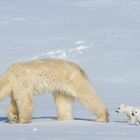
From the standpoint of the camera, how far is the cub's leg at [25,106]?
11.0 meters

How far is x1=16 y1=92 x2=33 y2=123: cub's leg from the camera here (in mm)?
11000

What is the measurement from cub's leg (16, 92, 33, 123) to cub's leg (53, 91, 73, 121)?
0.64 metres

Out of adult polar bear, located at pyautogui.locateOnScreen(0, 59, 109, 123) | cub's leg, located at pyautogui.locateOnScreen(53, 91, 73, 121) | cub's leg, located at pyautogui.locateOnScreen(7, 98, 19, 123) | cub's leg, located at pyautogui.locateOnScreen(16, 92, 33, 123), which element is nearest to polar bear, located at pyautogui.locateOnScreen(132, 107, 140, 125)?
adult polar bear, located at pyautogui.locateOnScreen(0, 59, 109, 123)

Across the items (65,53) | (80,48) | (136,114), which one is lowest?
(136,114)

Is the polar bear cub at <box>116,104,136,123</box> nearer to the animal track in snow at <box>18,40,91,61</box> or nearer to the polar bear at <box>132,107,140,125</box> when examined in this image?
the polar bear at <box>132,107,140,125</box>

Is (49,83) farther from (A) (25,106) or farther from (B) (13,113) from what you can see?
(B) (13,113)

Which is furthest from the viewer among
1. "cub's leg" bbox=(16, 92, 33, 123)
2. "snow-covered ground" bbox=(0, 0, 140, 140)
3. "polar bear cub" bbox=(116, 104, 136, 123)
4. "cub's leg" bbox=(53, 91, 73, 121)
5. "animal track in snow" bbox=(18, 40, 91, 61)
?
"animal track in snow" bbox=(18, 40, 91, 61)

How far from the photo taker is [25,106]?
36.2ft

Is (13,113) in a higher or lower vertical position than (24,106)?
lower

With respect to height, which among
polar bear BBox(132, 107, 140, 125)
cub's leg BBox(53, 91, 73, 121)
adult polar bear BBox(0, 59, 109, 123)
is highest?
adult polar bear BBox(0, 59, 109, 123)

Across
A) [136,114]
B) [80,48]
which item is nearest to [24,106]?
[136,114]

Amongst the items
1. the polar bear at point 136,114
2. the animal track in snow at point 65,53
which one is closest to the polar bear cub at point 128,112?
the polar bear at point 136,114

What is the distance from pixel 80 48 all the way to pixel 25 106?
12.0m

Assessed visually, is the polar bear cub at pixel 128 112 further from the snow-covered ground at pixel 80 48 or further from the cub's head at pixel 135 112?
the snow-covered ground at pixel 80 48
